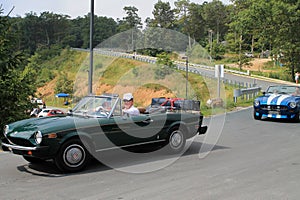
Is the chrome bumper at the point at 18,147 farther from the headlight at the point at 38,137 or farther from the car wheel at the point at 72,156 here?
the car wheel at the point at 72,156

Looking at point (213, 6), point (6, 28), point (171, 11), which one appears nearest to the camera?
point (6, 28)

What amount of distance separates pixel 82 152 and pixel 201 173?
2213mm

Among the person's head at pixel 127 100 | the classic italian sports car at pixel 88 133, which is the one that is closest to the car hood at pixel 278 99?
the classic italian sports car at pixel 88 133

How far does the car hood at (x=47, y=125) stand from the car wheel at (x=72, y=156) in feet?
1.00

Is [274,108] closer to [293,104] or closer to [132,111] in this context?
[293,104]

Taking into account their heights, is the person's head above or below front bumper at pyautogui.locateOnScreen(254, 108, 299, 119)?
above

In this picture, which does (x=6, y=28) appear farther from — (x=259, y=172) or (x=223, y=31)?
(x=223, y=31)

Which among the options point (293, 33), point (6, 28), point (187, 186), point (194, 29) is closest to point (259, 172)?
point (187, 186)

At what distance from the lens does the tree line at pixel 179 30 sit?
1264 centimetres

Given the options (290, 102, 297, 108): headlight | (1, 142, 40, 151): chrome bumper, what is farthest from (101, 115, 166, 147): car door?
(290, 102, 297, 108): headlight

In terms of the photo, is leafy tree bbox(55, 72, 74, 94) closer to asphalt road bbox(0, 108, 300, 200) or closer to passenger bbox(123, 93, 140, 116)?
asphalt road bbox(0, 108, 300, 200)

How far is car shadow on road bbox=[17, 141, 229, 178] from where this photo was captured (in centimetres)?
682

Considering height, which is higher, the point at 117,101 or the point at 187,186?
the point at 117,101

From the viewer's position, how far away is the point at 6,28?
1284 centimetres
